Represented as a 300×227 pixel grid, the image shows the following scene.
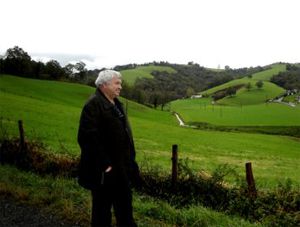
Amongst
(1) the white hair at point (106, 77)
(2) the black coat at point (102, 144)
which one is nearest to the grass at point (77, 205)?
(2) the black coat at point (102, 144)

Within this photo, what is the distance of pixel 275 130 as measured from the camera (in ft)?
290

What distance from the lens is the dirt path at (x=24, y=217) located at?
Result: 289 inches

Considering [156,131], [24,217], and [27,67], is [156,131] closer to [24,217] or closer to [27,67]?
[24,217]

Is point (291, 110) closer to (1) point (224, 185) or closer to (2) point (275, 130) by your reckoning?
(2) point (275, 130)

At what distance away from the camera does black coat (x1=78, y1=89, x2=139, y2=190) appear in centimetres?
547

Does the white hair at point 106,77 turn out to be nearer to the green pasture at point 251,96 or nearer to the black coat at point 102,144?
the black coat at point 102,144

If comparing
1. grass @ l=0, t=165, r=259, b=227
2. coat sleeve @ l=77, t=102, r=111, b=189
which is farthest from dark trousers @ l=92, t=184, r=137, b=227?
grass @ l=0, t=165, r=259, b=227

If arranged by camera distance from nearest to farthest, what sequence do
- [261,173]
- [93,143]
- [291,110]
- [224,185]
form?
[93,143] → [224,185] → [261,173] → [291,110]

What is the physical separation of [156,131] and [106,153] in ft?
170

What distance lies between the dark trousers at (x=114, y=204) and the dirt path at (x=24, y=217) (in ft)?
5.08

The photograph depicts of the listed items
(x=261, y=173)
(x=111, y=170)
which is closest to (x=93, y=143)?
(x=111, y=170)

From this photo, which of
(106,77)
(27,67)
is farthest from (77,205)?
(27,67)

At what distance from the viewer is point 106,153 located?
5582 millimetres

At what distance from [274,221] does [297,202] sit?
1.01 meters
